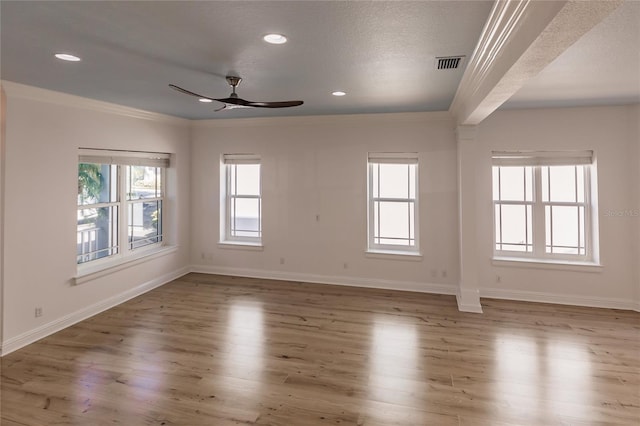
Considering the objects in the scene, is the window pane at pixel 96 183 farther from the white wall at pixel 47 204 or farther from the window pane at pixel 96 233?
the white wall at pixel 47 204

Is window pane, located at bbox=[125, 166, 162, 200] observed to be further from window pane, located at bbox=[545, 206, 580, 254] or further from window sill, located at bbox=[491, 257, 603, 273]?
window pane, located at bbox=[545, 206, 580, 254]

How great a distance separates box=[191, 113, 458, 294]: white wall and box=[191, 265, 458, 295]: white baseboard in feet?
0.05

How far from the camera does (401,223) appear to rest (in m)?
5.73

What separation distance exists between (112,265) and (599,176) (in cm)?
641

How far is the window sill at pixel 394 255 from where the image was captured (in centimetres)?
549

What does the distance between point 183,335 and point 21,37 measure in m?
2.91

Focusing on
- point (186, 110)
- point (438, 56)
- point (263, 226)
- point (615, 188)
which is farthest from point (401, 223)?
point (186, 110)

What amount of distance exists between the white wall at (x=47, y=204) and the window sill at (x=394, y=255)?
3.52 metres

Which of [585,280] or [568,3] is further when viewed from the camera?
[585,280]

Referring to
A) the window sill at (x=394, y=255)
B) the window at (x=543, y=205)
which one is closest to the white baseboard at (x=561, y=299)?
the window at (x=543, y=205)

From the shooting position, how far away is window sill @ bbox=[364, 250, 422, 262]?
Answer: 5.49 m

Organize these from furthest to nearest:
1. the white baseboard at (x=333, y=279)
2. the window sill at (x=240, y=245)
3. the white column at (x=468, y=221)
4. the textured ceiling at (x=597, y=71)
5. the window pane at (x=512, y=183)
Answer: the window sill at (x=240, y=245), the white baseboard at (x=333, y=279), the window pane at (x=512, y=183), the white column at (x=468, y=221), the textured ceiling at (x=597, y=71)

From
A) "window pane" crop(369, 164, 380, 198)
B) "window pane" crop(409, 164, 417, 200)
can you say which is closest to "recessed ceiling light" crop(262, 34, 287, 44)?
"window pane" crop(369, 164, 380, 198)

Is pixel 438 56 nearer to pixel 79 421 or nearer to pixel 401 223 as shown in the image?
pixel 401 223
